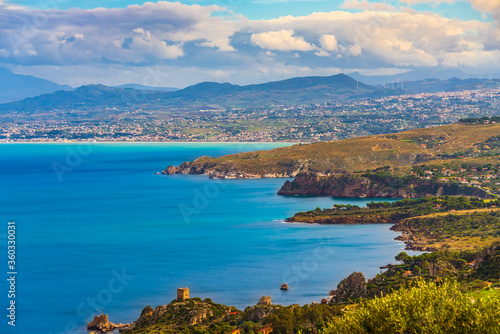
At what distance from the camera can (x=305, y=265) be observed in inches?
2180

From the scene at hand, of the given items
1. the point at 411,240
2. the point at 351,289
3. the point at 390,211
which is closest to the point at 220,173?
the point at 390,211

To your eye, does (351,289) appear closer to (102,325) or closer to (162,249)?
(102,325)

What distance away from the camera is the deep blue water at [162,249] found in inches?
1761

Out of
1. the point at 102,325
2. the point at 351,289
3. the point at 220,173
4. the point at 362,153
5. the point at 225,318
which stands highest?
the point at 225,318

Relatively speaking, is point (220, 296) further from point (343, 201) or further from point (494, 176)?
point (494, 176)

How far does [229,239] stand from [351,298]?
3062 centimetres

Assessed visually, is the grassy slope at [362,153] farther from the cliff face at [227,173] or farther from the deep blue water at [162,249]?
the deep blue water at [162,249]

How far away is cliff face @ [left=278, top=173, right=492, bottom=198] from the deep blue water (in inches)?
145

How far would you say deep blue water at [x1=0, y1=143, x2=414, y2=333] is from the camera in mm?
44719

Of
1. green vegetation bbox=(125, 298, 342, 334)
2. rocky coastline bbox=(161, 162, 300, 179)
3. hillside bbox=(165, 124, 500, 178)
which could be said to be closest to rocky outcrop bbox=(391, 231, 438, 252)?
green vegetation bbox=(125, 298, 342, 334)

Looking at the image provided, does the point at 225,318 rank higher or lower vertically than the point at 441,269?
higher

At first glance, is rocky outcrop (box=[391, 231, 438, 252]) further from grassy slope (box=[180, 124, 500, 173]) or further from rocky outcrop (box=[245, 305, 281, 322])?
grassy slope (box=[180, 124, 500, 173])

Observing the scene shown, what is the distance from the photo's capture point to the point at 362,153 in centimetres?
12838

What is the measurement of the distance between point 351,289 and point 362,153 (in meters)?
89.6
